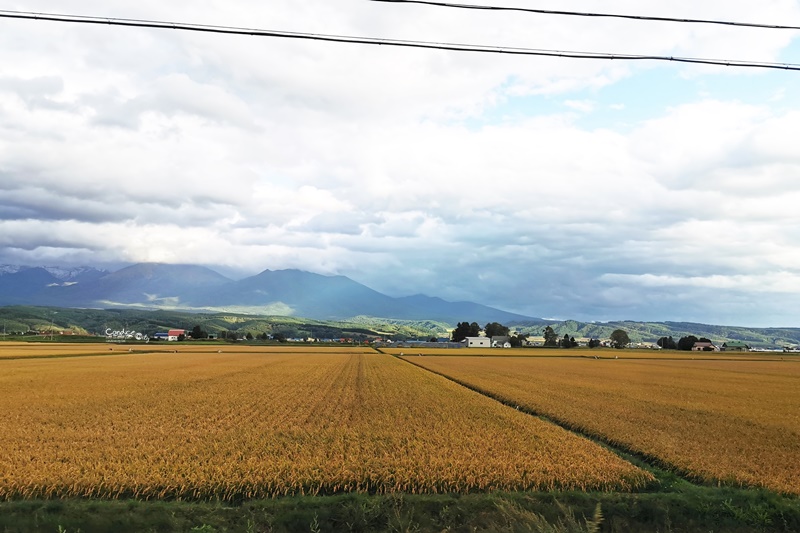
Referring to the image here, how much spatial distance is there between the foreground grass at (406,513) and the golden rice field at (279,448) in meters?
0.82

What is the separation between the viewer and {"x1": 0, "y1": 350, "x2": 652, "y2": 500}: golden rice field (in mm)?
14109

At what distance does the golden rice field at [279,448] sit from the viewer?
14.1 metres

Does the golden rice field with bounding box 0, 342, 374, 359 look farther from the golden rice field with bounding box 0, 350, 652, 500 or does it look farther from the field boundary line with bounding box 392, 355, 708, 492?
the field boundary line with bounding box 392, 355, 708, 492

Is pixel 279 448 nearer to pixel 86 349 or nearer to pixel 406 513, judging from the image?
pixel 406 513

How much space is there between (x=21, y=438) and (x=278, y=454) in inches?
390

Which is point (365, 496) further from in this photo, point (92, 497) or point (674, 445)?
point (674, 445)

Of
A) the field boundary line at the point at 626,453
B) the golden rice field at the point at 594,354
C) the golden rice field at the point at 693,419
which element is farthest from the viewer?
the golden rice field at the point at 594,354

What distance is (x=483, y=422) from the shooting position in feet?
77.8

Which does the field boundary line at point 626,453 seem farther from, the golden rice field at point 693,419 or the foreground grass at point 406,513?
the foreground grass at point 406,513

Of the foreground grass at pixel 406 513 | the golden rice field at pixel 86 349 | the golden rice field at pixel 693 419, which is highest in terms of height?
the golden rice field at pixel 693 419

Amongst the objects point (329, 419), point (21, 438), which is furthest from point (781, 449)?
point (21, 438)

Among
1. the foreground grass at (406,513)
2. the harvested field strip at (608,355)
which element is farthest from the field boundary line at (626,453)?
the harvested field strip at (608,355)

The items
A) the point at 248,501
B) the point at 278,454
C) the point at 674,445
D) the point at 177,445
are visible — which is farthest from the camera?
the point at 674,445

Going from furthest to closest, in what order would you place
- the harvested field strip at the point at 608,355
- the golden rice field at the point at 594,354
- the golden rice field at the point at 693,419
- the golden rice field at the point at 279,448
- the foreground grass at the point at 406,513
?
the golden rice field at the point at 594,354, the harvested field strip at the point at 608,355, the golden rice field at the point at 693,419, the golden rice field at the point at 279,448, the foreground grass at the point at 406,513
